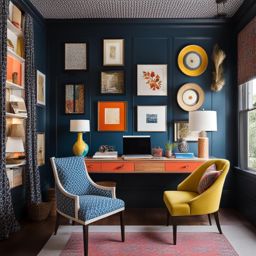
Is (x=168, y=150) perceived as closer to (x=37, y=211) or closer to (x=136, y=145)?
(x=136, y=145)

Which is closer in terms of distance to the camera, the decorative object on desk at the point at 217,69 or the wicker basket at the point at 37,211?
the wicker basket at the point at 37,211

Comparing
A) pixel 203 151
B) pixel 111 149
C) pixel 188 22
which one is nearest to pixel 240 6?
pixel 188 22

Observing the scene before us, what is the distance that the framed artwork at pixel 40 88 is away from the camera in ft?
12.9

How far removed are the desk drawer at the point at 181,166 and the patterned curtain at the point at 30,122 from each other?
1.70m

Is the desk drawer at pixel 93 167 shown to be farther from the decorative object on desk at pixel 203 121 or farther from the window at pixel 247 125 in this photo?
the window at pixel 247 125

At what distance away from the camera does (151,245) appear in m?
2.85

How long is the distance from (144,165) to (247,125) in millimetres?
1552

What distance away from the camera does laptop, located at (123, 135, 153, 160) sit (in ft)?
13.6

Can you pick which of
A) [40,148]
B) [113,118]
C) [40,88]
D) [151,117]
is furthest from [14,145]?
[151,117]

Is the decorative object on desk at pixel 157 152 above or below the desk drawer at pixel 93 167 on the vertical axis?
above

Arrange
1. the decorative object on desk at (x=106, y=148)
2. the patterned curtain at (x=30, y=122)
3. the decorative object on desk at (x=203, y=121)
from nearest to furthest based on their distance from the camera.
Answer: the patterned curtain at (x=30, y=122) → the decorative object on desk at (x=203, y=121) → the decorative object on desk at (x=106, y=148)

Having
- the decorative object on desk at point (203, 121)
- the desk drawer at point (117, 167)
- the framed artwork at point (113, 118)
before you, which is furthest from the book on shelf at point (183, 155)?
the framed artwork at point (113, 118)

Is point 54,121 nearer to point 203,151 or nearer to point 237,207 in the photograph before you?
point 203,151

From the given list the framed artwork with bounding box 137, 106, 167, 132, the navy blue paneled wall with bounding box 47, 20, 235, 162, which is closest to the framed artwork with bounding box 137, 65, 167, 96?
the navy blue paneled wall with bounding box 47, 20, 235, 162
